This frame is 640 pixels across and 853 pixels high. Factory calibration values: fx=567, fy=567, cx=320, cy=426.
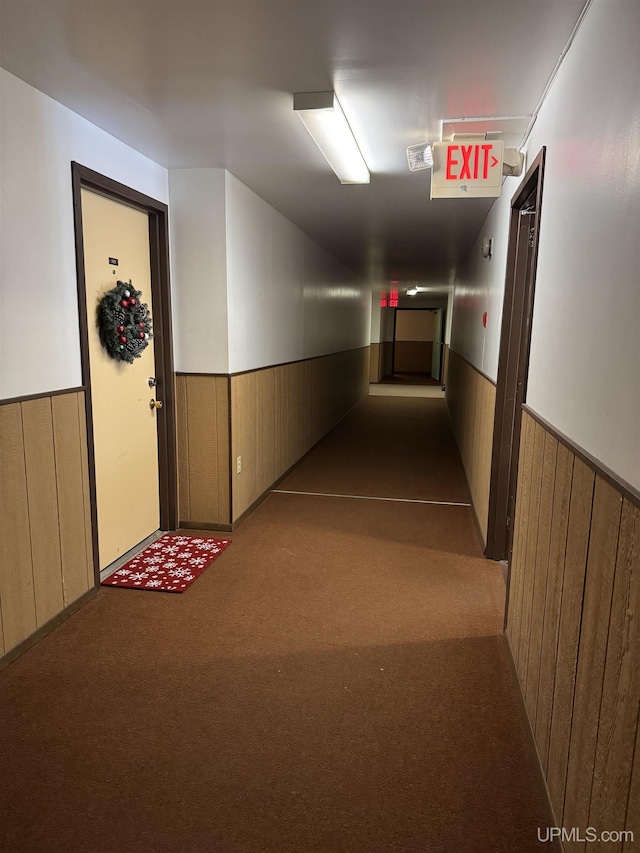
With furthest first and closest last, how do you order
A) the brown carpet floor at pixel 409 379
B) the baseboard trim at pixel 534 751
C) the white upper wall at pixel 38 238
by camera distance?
the brown carpet floor at pixel 409 379 < the white upper wall at pixel 38 238 < the baseboard trim at pixel 534 751

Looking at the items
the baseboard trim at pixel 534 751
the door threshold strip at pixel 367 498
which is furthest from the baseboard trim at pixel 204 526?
the baseboard trim at pixel 534 751

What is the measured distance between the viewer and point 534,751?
185cm

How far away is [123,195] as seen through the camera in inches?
123

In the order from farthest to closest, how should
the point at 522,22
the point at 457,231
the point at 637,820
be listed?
1. the point at 457,231
2. the point at 522,22
3. the point at 637,820

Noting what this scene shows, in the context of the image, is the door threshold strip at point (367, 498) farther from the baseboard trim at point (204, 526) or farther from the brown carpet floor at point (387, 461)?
the baseboard trim at point (204, 526)

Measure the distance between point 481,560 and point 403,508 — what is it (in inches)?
39.9

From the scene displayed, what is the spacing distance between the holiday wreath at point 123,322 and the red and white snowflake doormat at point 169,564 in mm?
1187

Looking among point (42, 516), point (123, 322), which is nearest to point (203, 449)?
point (123, 322)

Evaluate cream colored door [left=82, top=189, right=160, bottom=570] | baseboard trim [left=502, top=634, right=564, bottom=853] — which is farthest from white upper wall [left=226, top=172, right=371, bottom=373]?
baseboard trim [left=502, top=634, right=564, bottom=853]

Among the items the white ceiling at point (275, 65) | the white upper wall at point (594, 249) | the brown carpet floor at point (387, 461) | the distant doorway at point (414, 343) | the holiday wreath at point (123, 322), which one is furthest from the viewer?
the distant doorway at point (414, 343)

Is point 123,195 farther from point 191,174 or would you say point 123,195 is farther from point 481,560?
point 481,560

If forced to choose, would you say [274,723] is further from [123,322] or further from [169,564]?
[123,322]

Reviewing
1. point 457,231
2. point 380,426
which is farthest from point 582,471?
point 380,426

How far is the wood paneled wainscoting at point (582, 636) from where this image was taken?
3.68 feet
